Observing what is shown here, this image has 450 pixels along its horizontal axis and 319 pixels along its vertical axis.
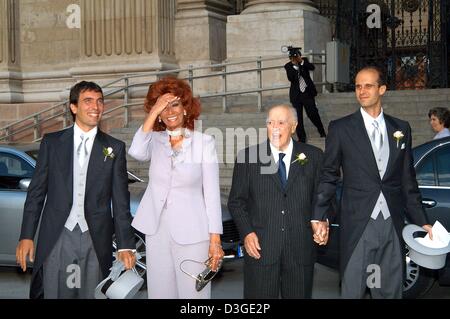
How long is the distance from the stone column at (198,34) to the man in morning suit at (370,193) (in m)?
14.4

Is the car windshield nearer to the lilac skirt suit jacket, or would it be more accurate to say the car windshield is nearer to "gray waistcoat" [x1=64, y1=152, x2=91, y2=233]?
"gray waistcoat" [x1=64, y1=152, x2=91, y2=233]

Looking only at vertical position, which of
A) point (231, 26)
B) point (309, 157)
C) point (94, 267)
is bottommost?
point (94, 267)

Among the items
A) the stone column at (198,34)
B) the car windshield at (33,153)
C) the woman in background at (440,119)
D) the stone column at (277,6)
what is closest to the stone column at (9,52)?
the stone column at (198,34)

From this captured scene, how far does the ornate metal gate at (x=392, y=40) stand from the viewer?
69.7 ft

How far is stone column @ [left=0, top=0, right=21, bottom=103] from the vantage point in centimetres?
2262

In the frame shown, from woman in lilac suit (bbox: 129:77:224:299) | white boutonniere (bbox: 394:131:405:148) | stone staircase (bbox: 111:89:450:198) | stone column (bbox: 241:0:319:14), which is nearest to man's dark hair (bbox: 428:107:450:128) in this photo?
stone staircase (bbox: 111:89:450:198)

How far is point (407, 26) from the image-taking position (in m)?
27.2

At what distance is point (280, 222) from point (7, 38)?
18.1 meters

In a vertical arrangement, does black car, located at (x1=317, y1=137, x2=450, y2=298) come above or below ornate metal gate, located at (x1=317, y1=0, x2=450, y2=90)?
below

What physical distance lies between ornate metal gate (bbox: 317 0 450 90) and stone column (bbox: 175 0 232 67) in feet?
8.73

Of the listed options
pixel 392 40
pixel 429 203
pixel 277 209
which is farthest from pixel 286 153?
pixel 392 40

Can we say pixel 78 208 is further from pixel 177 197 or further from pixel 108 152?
pixel 177 197
